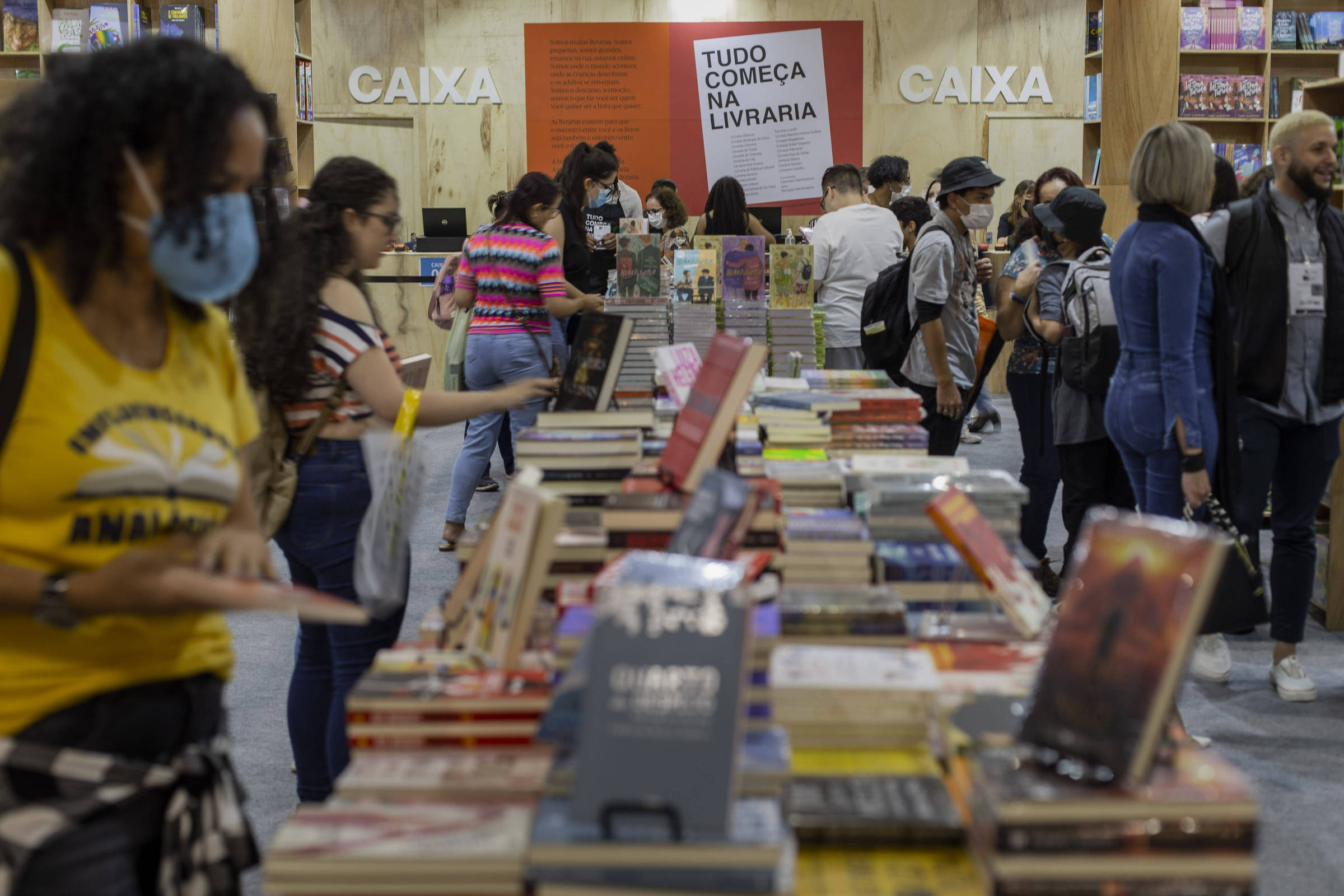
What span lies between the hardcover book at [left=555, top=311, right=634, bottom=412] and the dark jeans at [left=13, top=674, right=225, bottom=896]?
139 cm

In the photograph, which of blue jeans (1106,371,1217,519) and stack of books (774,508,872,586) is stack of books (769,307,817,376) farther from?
stack of books (774,508,872,586)

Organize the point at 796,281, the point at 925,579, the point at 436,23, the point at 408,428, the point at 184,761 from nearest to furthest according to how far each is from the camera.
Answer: the point at 184,761 < the point at 925,579 < the point at 408,428 < the point at 796,281 < the point at 436,23

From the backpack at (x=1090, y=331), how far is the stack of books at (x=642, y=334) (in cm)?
132

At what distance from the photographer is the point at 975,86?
9969 millimetres

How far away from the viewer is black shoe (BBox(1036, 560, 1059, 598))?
4.34 m

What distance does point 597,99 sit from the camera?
388 inches

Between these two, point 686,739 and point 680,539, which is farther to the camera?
point 680,539

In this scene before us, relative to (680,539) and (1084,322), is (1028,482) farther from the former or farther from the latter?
(680,539)

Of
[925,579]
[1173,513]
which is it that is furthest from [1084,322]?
[925,579]

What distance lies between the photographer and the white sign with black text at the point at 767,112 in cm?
966

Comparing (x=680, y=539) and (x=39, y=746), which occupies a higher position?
(x=680, y=539)

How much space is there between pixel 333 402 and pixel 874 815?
148cm

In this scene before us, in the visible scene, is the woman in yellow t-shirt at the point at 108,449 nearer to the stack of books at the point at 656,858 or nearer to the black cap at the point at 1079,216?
the stack of books at the point at 656,858

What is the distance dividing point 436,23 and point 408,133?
925mm
